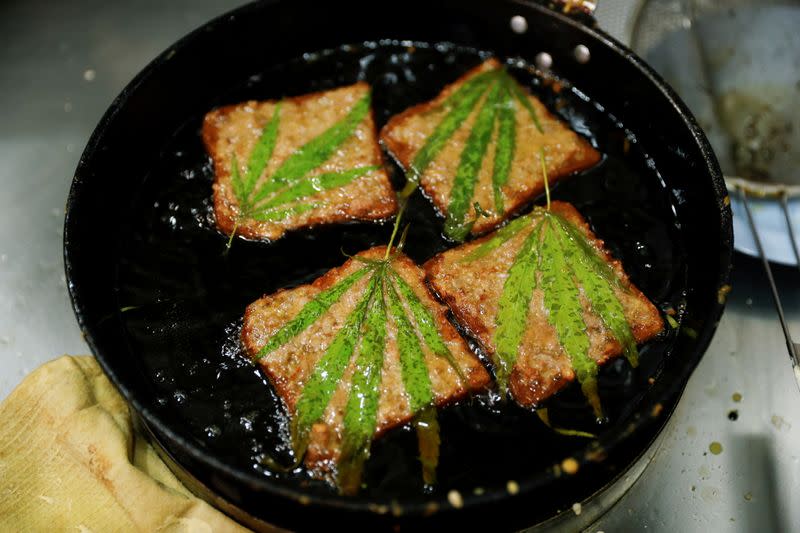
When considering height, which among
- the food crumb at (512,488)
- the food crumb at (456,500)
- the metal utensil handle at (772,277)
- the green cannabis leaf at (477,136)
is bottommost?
the metal utensil handle at (772,277)

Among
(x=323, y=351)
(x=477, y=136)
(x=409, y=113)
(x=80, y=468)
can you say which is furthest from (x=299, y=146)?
(x=80, y=468)

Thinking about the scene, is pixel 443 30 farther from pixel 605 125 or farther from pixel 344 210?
pixel 344 210

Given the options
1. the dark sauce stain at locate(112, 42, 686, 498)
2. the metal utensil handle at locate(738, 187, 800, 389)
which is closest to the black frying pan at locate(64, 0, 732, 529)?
the dark sauce stain at locate(112, 42, 686, 498)

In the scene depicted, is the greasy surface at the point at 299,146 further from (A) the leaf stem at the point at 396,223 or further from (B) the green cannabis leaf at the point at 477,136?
(B) the green cannabis leaf at the point at 477,136

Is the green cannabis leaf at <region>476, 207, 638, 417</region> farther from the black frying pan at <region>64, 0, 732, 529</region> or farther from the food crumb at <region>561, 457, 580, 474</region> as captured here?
the food crumb at <region>561, 457, 580, 474</region>

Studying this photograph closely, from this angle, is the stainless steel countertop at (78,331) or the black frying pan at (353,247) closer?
the black frying pan at (353,247)

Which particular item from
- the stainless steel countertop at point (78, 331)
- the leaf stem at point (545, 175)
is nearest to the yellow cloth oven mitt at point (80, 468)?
the stainless steel countertop at point (78, 331)
